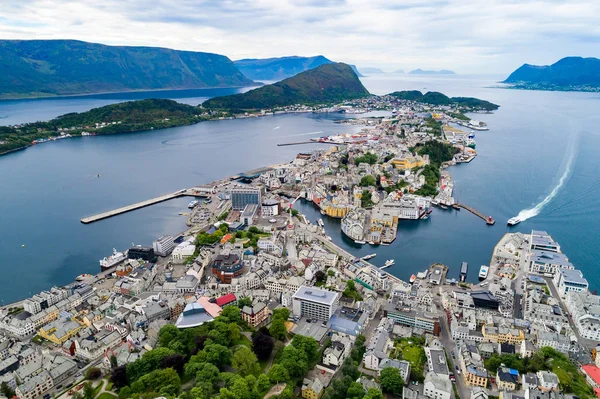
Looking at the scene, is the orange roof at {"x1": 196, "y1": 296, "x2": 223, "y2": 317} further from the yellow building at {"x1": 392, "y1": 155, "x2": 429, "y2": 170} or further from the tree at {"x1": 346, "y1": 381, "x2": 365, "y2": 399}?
the yellow building at {"x1": 392, "y1": 155, "x2": 429, "y2": 170}

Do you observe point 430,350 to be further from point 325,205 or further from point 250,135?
point 250,135

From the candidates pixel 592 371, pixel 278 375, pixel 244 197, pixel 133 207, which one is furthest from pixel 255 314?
pixel 133 207

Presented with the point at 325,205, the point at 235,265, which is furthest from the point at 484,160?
the point at 235,265

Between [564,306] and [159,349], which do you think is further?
[564,306]

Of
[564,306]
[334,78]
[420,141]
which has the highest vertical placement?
[334,78]

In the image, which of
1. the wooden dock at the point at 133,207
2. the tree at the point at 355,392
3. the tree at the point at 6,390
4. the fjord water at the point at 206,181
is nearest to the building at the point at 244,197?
the fjord water at the point at 206,181

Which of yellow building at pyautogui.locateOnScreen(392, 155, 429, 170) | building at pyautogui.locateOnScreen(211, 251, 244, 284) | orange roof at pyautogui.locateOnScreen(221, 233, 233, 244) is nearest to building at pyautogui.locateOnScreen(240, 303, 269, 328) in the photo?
building at pyautogui.locateOnScreen(211, 251, 244, 284)
